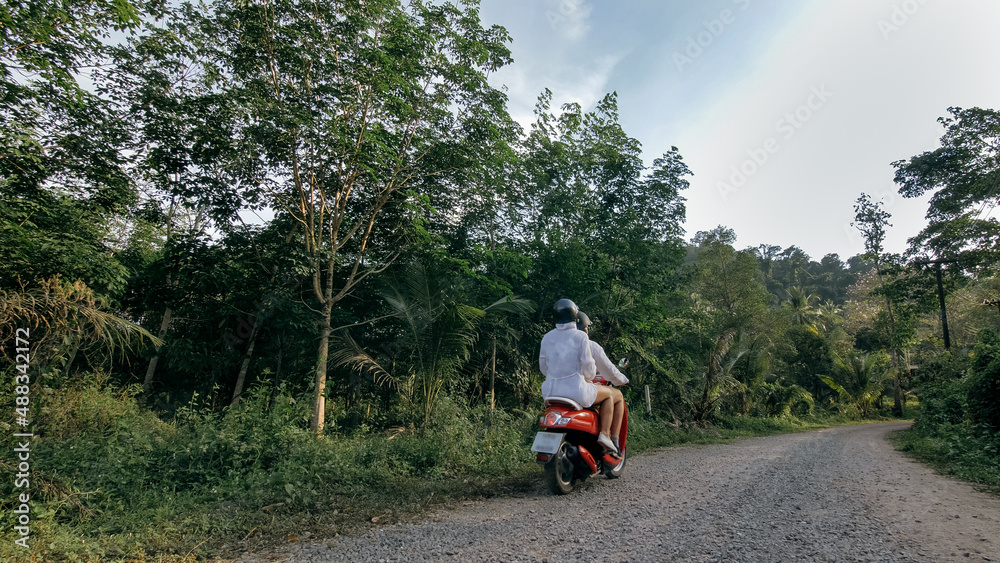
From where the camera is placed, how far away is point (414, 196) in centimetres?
873

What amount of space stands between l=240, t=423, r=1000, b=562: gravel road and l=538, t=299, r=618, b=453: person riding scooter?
0.82 metres

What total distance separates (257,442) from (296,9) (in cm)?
698

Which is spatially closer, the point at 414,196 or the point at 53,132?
the point at 53,132

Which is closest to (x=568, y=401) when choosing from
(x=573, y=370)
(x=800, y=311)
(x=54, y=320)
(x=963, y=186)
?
(x=573, y=370)

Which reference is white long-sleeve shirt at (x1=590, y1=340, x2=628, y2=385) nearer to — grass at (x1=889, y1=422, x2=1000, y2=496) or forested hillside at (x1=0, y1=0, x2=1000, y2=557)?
forested hillside at (x1=0, y1=0, x2=1000, y2=557)

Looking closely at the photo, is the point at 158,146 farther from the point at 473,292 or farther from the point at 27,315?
the point at 473,292

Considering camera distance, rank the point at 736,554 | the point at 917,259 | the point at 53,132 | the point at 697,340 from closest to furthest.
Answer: the point at 736,554 < the point at 53,132 < the point at 697,340 < the point at 917,259

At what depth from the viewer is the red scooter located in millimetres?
4406

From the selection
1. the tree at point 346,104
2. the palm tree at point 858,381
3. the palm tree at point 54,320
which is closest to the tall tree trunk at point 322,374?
the tree at point 346,104

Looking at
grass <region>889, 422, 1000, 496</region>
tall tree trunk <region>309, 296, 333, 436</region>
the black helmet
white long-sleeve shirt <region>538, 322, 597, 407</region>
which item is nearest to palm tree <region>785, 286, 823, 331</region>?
grass <region>889, 422, 1000, 496</region>

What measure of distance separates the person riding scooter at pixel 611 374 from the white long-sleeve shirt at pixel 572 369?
103mm

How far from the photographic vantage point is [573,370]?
4719 mm

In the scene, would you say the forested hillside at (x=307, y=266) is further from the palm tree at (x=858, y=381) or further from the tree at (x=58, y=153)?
the palm tree at (x=858, y=381)

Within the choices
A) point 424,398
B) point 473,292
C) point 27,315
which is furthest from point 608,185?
point 27,315
